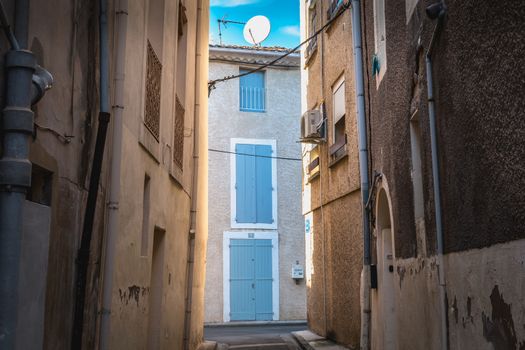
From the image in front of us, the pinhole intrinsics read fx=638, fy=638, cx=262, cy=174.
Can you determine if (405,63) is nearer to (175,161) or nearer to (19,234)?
(175,161)

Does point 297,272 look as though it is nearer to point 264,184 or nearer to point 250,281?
point 250,281

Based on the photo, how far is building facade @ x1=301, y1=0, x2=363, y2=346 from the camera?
11383 mm

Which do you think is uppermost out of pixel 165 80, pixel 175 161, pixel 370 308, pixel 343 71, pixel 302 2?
pixel 302 2

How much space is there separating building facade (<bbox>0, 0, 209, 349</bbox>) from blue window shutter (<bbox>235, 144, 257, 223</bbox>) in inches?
382

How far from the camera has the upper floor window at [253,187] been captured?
20.7m

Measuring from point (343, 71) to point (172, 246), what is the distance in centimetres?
492

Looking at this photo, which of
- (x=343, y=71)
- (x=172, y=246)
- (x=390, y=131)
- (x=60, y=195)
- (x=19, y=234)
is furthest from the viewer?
(x=343, y=71)

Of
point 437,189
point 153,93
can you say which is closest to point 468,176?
point 437,189

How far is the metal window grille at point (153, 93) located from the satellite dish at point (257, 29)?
11.8 meters

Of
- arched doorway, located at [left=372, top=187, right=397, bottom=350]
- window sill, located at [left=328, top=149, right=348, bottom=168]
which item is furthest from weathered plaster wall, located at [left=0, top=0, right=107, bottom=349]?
window sill, located at [left=328, top=149, right=348, bottom=168]

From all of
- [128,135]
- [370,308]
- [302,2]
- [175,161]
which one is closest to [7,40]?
[128,135]

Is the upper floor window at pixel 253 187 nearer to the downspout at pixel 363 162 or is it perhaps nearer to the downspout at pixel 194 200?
the downspout at pixel 194 200

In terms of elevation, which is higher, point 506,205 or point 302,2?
point 302,2

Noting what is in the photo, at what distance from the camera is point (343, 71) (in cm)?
1210
